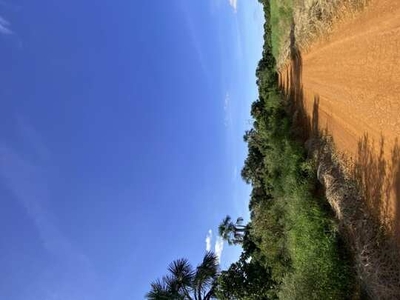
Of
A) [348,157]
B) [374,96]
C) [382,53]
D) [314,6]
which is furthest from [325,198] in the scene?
[314,6]

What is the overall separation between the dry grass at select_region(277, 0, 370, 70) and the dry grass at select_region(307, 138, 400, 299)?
470 cm

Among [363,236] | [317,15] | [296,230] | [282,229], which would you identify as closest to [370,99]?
[363,236]

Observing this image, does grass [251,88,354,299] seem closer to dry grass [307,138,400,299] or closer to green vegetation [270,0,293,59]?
dry grass [307,138,400,299]

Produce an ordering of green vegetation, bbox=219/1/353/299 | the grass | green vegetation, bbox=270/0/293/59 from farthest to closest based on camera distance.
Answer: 1. green vegetation, bbox=270/0/293/59
2. green vegetation, bbox=219/1/353/299
3. the grass

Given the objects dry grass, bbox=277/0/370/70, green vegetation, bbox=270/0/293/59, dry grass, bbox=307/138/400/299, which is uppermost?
green vegetation, bbox=270/0/293/59

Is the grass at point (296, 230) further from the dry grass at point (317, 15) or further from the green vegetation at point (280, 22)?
the green vegetation at point (280, 22)

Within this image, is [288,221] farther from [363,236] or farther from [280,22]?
[280,22]

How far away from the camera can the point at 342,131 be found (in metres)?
15.0

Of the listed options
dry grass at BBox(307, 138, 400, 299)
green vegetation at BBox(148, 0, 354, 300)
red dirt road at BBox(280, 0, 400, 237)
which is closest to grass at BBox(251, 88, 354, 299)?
green vegetation at BBox(148, 0, 354, 300)

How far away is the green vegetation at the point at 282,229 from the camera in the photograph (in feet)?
43.4

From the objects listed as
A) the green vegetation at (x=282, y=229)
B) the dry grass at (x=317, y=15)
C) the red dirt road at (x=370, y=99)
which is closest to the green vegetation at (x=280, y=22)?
the green vegetation at (x=282, y=229)

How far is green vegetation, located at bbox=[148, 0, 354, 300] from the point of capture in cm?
Answer: 1322

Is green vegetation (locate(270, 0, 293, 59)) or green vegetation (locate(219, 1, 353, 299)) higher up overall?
green vegetation (locate(270, 0, 293, 59))

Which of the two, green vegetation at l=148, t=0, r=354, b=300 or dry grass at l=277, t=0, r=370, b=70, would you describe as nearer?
green vegetation at l=148, t=0, r=354, b=300
